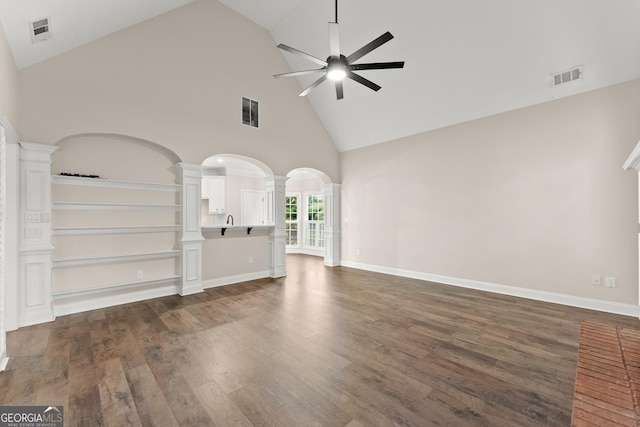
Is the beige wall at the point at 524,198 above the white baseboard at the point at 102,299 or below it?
above

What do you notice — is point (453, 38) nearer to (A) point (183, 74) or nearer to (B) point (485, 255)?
(B) point (485, 255)

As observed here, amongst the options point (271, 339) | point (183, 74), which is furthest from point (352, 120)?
point (271, 339)

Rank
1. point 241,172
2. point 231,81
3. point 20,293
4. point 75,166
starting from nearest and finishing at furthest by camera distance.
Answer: point 20,293 → point 75,166 → point 231,81 → point 241,172

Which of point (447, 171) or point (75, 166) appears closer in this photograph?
point (75, 166)

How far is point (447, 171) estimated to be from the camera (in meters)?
5.23

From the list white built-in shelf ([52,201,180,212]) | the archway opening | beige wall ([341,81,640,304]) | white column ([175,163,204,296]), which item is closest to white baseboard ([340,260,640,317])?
beige wall ([341,81,640,304])

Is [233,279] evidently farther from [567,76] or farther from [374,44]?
[567,76]

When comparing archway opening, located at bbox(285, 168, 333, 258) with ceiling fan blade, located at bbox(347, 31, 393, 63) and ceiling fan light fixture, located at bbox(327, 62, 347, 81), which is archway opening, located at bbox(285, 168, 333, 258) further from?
ceiling fan blade, located at bbox(347, 31, 393, 63)

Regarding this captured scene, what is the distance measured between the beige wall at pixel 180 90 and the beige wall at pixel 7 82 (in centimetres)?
26

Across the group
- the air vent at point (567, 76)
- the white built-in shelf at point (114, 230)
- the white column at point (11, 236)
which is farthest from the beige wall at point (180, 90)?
the air vent at point (567, 76)

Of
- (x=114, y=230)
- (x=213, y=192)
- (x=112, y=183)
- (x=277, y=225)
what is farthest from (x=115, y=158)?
(x=213, y=192)

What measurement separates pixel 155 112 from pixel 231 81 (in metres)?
1.51

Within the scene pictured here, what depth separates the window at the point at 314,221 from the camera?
29.7 feet

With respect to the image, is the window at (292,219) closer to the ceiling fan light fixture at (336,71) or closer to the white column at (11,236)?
the ceiling fan light fixture at (336,71)
